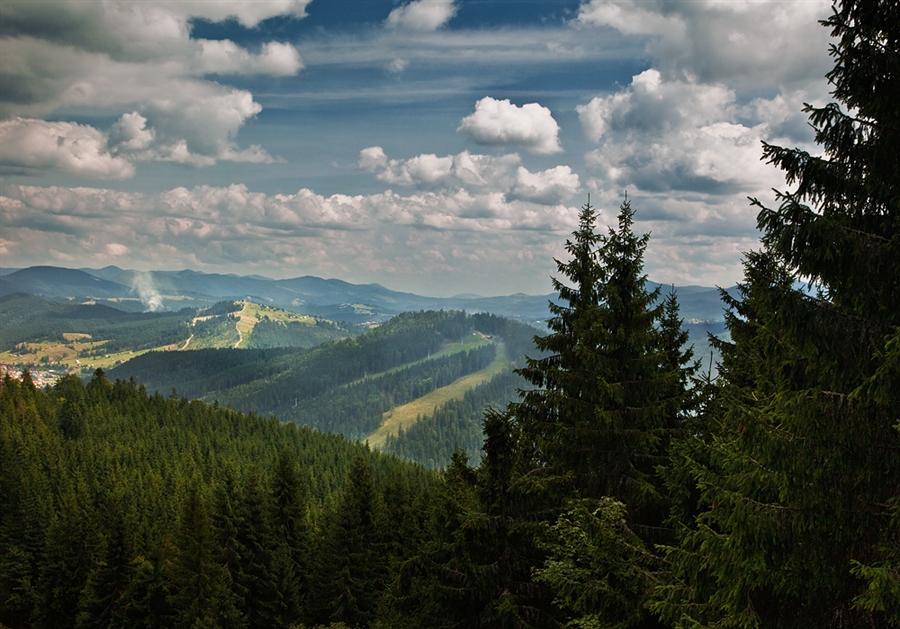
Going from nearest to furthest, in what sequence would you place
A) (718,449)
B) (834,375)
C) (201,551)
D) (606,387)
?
(834,375) < (718,449) < (606,387) < (201,551)

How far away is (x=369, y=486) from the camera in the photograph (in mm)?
45125

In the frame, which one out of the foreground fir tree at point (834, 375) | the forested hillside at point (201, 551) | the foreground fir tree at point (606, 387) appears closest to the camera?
the foreground fir tree at point (834, 375)

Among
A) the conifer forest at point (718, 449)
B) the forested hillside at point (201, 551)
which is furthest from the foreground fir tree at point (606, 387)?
the forested hillside at point (201, 551)

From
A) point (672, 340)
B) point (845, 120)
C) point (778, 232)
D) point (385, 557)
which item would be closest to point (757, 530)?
point (778, 232)

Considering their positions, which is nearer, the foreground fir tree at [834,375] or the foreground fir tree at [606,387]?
the foreground fir tree at [834,375]

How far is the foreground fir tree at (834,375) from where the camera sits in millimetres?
7363

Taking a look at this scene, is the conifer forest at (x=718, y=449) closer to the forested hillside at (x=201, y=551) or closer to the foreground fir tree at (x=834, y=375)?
the foreground fir tree at (x=834, y=375)

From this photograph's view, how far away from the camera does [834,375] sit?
7.63 m

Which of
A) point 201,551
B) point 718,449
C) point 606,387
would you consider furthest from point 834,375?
point 201,551

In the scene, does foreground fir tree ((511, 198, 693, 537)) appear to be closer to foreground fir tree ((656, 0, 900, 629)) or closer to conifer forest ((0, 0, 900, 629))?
conifer forest ((0, 0, 900, 629))

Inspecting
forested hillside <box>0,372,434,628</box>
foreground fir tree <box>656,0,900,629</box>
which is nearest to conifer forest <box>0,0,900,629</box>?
foreground fir tree <box>656,0,900,629</box>

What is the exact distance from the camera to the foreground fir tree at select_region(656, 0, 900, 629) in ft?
24.2

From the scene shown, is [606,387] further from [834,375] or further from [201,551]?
[201,551]

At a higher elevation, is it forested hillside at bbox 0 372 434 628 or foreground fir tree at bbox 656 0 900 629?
foreground fir tree at bbox 656 0 900 629
